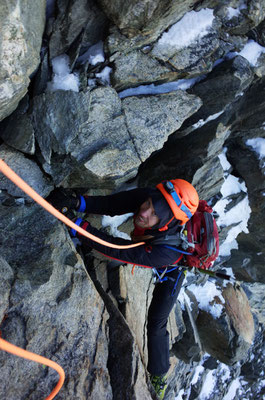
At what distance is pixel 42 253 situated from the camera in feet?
14.6

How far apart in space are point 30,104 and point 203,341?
9.90m

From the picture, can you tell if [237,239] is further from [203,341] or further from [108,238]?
[108,238]

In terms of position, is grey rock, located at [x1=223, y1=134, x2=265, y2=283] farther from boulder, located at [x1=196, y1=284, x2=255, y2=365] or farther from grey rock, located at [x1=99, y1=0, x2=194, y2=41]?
grey rock, located at [x1=99, y1=0, x2=194, y2=41]

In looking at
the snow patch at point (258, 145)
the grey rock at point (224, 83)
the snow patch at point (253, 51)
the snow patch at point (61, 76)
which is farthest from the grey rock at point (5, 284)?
the snow patch at point (258, 145)

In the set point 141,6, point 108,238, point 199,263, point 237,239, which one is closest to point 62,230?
point 108,238

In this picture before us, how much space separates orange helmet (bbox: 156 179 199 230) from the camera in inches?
192

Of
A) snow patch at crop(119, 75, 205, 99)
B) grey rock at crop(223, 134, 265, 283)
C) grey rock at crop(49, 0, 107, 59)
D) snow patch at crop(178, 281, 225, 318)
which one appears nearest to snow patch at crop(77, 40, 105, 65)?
grey rock at crop(49, 0, 107, 59)

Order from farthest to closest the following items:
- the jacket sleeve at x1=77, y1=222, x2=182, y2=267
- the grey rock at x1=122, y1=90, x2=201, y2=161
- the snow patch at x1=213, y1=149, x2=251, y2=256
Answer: the snow patch at x1=213, y1=149, x2=251, y2=256, the grey rock at x1=122, y1=90, x2=201, y2=161, the jacket sleeve at x1=77, y1=222, x2=182, y2=267

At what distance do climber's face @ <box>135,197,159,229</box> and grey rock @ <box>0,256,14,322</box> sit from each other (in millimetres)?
2229

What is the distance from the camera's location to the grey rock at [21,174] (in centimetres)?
456

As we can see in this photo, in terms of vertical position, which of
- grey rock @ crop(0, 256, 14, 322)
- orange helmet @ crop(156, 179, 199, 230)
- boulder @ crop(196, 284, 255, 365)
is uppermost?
grey rock @ crop(0, 256, 14, 322)

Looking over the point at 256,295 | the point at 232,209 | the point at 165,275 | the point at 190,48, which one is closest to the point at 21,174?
the point at 165,275

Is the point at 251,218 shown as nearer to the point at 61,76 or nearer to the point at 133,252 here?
the point at 133,252

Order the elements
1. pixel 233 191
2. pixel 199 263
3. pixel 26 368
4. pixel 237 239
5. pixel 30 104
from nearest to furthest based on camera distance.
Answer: pixel 26 368
pixel 30 104
pixel 199 263
pixel 233 191
pixel 237 239
